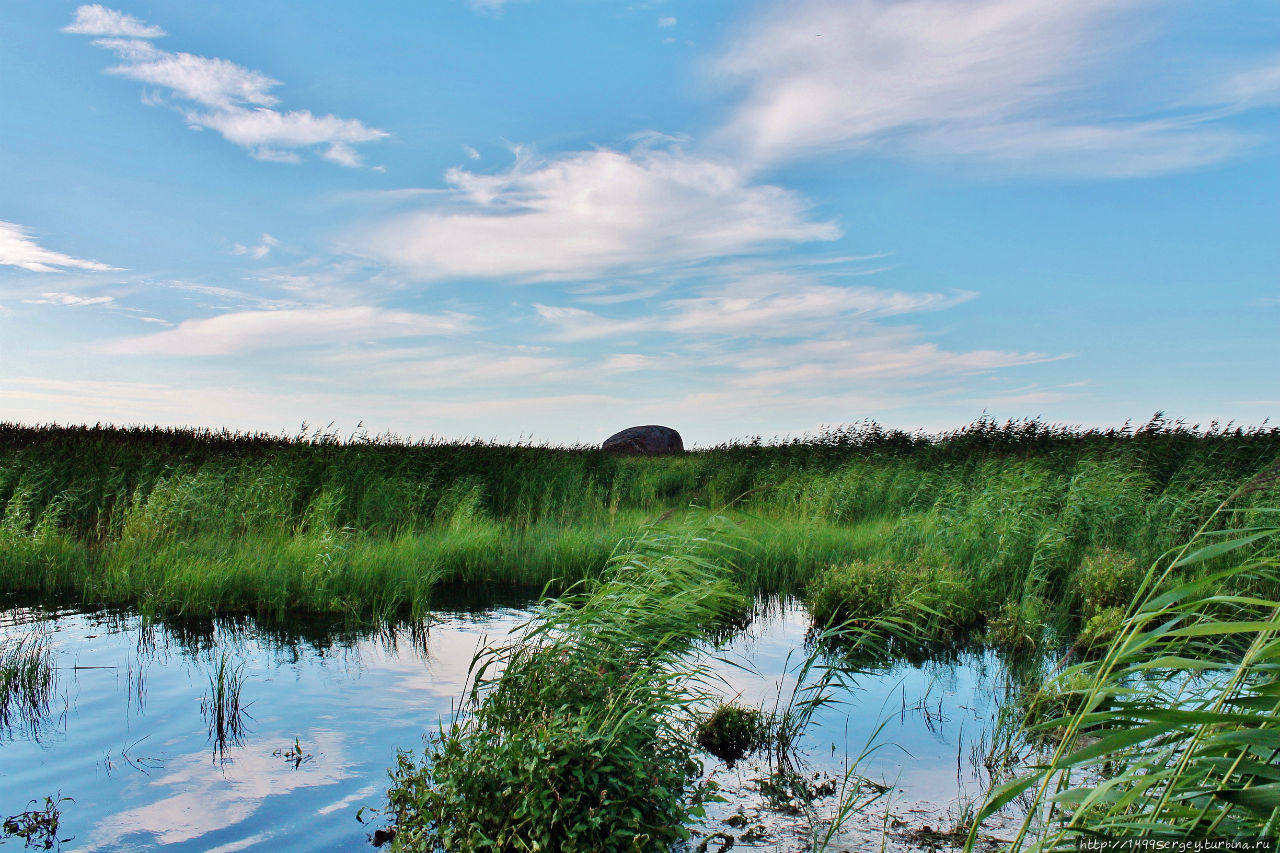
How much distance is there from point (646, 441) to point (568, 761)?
35478 mm

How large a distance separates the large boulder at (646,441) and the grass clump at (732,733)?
32162 mm

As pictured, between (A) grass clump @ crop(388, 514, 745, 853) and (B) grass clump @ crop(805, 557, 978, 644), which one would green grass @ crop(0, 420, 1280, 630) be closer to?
(B) grass clump @ crop(805, 557, 978, 644)

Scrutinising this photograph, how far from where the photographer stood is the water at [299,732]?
441cm

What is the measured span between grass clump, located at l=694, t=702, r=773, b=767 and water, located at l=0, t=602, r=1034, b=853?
0.22 metres

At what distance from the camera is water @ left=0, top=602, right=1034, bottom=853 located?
441 centimetres

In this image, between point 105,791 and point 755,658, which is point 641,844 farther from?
point 755,658

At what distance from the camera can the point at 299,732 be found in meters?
5.57

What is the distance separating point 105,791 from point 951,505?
12343 millimetres

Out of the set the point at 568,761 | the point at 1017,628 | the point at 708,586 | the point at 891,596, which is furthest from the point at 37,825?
the point at 1017,628

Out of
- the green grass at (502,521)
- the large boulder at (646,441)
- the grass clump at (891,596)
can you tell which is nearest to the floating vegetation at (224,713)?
the green grass at (502,521)

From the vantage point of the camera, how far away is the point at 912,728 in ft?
19.3

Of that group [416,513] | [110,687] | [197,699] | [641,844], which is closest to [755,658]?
[641,844]

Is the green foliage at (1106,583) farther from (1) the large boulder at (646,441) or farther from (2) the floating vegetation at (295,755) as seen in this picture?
(1) the large boulder at (646,441)

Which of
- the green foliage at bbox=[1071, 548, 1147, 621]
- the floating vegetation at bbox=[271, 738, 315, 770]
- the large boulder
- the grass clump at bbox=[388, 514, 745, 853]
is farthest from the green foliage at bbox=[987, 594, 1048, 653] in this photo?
the large boulder
